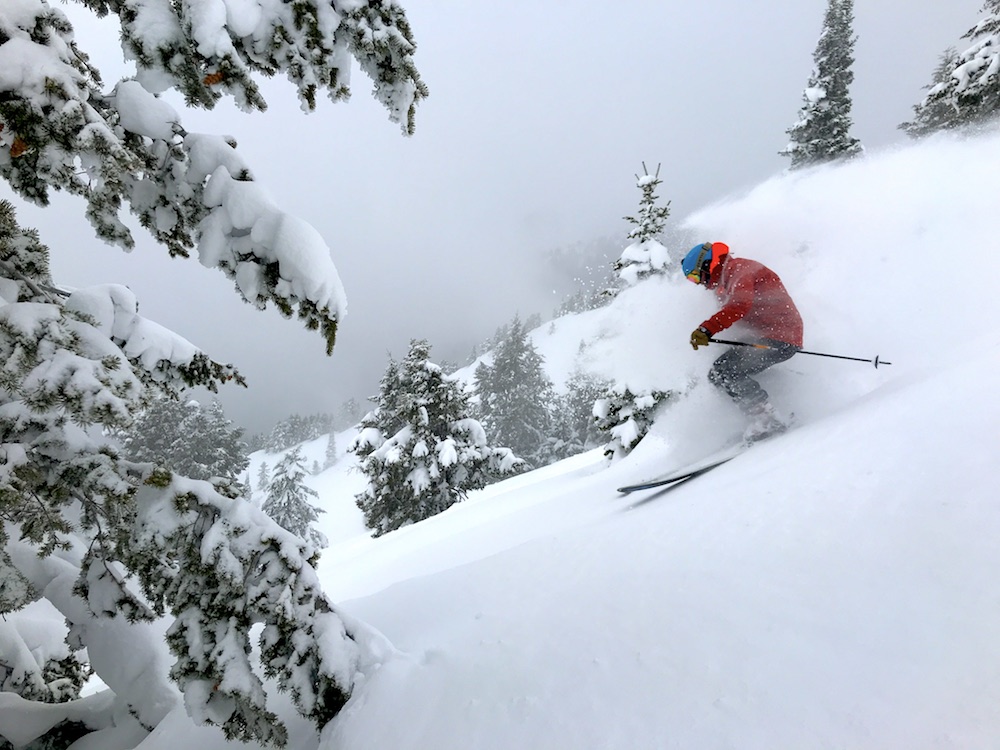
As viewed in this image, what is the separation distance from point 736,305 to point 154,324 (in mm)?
5876

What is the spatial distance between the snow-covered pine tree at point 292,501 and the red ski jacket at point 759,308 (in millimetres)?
26450

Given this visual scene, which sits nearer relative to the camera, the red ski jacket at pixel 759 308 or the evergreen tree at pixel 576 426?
the red ski jacket at pixel 759 308

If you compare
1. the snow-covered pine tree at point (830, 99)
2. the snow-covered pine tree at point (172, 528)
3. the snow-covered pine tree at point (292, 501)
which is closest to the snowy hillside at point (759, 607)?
the snow-covered pine tree at point (172, 528)

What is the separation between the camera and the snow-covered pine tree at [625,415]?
42.0 feet

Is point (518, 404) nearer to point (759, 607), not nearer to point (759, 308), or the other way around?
point (759, 308)

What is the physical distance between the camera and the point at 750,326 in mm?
6340

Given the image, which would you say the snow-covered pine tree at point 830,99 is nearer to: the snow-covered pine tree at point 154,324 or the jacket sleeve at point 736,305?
the jacket sleeve at point 736,305

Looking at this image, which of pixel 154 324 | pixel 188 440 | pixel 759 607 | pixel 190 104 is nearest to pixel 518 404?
pixel 188 440

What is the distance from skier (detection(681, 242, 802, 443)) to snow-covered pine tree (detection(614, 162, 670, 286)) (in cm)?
711

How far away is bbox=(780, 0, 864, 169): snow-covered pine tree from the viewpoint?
20953 millimetres

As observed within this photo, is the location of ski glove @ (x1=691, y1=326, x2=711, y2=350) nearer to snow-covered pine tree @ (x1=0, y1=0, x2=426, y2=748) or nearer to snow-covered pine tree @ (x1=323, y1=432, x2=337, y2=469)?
snow-covered pine tree @ (x1=0, y1=0, x2=426, y2=748)

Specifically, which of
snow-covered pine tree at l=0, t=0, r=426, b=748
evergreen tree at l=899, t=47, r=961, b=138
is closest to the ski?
snow-covered pine tree at l=0, t=0, r=426, b=748

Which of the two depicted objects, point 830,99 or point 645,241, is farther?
point 830,99

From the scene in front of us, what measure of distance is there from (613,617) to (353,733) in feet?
4.52
